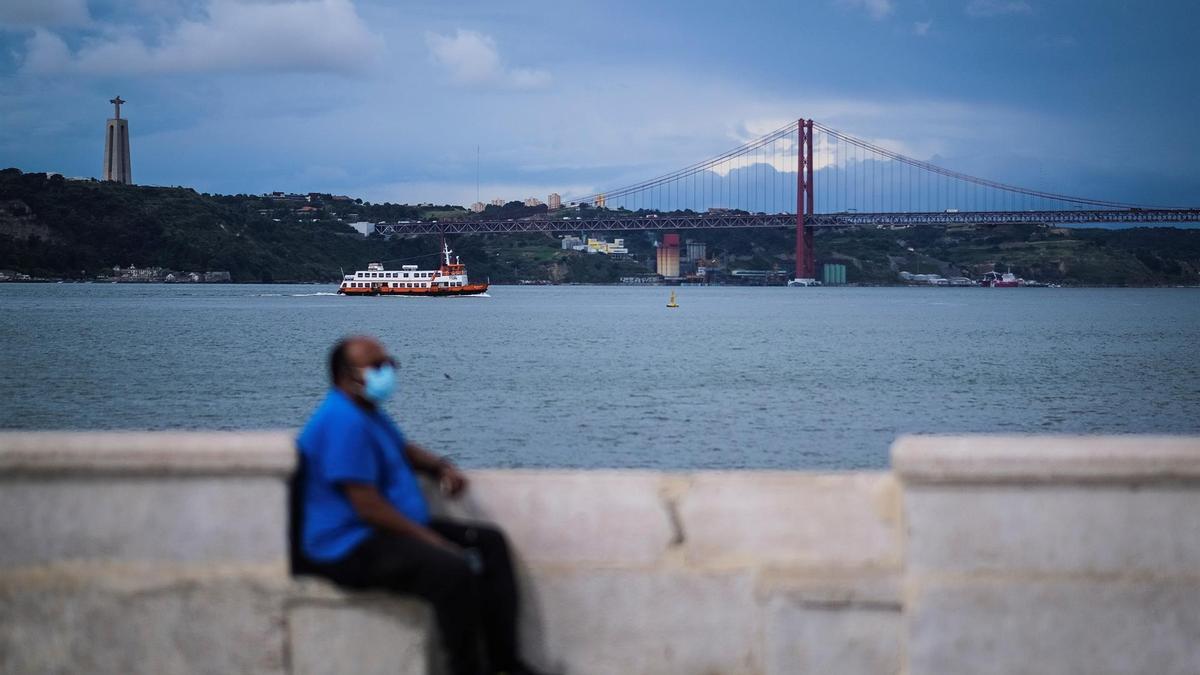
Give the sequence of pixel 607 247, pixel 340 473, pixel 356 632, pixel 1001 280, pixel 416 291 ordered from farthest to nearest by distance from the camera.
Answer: pixel 607 247 < pixel 1001 280 < pixel 416 291 < pixel 356 632 < pixel 340 473

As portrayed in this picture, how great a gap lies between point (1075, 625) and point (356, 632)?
5.63ft

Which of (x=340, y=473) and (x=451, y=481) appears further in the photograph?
(x=451, y=481)

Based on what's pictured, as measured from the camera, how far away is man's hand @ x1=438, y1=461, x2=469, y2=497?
3.30m

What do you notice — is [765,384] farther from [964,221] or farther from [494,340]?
[964,221]

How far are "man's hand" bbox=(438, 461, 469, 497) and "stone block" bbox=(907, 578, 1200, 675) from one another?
3.88 feet

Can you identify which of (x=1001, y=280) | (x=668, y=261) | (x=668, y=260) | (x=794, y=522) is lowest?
(x=1001, y=280)

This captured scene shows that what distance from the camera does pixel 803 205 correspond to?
93500 millimetres

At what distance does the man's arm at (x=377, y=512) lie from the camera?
10.3 ft

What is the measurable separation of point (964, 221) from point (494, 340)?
4211cm

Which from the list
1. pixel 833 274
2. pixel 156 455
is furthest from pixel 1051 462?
pixel 833 274

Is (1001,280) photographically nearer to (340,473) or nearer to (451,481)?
(451,481)

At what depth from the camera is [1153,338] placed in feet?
169

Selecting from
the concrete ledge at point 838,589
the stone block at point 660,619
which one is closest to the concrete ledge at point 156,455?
the stone block at point 660,619

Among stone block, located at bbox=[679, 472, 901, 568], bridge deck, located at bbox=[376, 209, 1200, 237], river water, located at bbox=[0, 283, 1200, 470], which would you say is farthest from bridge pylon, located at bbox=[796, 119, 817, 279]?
stone block, located at bbox=[679, 472, 901, 568]
